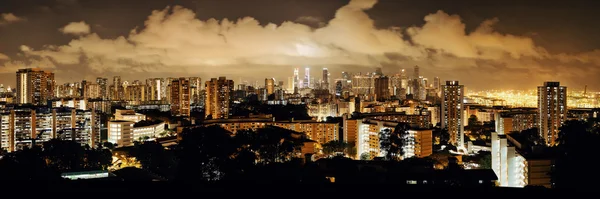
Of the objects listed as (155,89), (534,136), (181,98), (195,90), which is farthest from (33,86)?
(534,136)

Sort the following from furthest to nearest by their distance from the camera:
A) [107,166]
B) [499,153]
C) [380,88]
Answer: [380,88] < [107,166] < [499,153]

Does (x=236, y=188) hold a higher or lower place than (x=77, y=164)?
higher

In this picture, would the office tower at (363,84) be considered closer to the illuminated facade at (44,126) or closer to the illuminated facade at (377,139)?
the illuminated facade at (377,139)

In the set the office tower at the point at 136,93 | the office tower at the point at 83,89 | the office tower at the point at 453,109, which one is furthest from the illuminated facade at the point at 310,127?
the office tower at the point at 136,93

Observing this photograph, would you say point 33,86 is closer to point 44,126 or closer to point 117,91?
point 117,91

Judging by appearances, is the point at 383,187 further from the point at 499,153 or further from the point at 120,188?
the point at 499,153

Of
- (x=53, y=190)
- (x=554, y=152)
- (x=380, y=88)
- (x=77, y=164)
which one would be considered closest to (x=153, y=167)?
(x=77, y=164)
